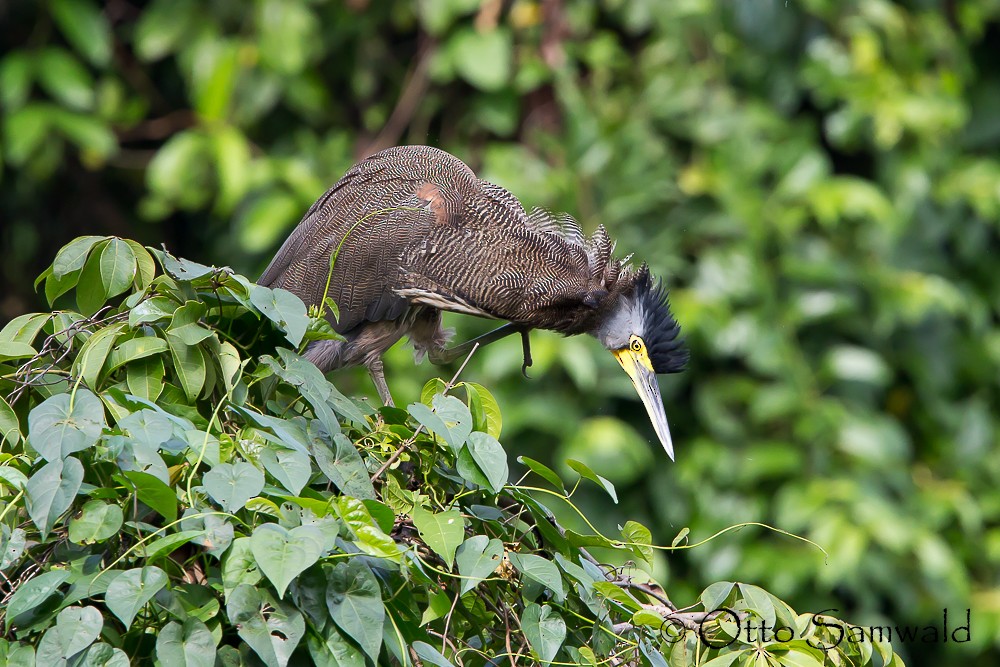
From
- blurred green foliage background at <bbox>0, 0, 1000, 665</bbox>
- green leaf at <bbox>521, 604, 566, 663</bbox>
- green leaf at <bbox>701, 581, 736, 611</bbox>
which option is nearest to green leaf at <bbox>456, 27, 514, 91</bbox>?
blurred green foliage background at <bbox>0, 0, 1000, 665</bbox>

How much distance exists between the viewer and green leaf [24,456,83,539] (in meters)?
1.12

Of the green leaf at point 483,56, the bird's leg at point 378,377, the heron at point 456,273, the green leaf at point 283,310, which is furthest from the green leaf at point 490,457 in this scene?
the green leaf at point 483,56

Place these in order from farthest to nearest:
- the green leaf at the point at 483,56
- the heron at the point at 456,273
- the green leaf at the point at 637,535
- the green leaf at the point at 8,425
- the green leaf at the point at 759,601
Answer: the green leaf at the point at 483,56 → the heron at the point at 456,273 → the green leaf at the point at 637,535 → the green leaf at the point at 759,601 → the green leaf at the point at 8,425

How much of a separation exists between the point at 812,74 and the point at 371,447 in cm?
279

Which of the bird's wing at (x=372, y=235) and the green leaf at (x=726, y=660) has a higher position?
the green leaf at (x=726, y=660)

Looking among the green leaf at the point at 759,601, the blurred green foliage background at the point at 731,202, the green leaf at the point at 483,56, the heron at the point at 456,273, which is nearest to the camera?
the green leaf at the point at 759,601

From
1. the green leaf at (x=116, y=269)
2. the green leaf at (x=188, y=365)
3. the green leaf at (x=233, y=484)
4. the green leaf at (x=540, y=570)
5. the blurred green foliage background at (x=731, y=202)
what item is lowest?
the blurred green foliage background at (x=731, y=202)

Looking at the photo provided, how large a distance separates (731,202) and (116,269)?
8.61ft

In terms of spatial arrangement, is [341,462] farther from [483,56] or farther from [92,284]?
[483,56]

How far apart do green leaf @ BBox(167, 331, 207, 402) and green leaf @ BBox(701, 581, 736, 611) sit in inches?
26.9

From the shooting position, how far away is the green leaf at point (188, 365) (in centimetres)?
132

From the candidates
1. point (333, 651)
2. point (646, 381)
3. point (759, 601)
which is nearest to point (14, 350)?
point (333, 651)

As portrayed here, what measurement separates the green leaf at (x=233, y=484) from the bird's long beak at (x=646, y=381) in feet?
5.03

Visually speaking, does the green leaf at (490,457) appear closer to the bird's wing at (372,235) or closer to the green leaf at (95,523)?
the green leaf at (95,523)
